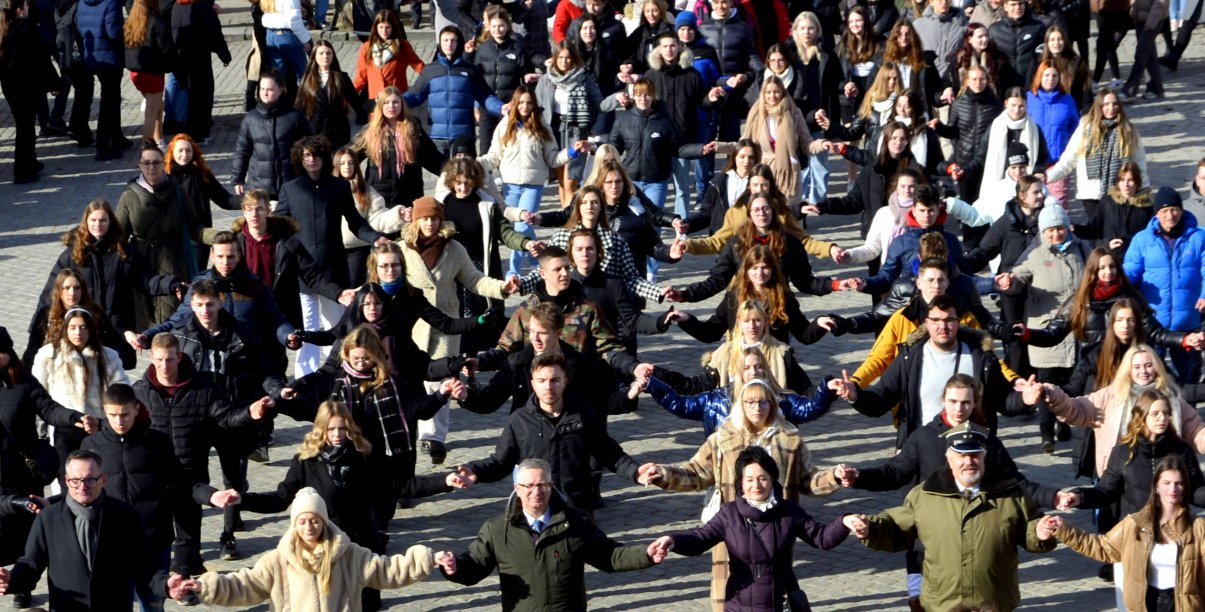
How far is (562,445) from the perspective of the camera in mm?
11125

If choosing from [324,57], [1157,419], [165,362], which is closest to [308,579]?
[165,362]

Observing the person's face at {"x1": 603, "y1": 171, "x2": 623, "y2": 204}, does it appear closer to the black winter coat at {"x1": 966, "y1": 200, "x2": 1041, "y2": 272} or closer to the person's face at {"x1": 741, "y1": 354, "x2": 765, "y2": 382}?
the black winter coat at {"x1": 966, "y1": 200, "x2": 1041, "y2": 272}

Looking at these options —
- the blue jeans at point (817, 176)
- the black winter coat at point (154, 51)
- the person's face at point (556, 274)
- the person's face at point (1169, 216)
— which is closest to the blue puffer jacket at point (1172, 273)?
the person's face at point (1169, 216)

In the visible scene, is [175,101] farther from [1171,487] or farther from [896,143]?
[1171,487]

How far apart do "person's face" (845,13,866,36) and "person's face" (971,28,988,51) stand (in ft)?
4.21

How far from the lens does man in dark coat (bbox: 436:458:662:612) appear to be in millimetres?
9891

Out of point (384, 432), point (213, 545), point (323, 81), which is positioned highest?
point (323, 81)

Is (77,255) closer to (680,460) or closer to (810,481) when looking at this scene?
(680,460)

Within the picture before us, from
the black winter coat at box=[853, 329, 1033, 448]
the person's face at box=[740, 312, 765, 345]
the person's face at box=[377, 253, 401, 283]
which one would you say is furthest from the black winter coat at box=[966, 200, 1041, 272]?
the person's face at box=[377, 253, 401, 283]

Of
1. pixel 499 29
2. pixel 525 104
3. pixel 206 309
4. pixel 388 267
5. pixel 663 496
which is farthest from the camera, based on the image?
pixel 499 29

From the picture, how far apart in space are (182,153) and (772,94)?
484 cm

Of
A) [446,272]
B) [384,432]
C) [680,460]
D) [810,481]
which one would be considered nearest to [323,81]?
[446,272]

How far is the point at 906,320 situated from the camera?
40.9ft

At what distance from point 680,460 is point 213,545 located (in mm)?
2965
